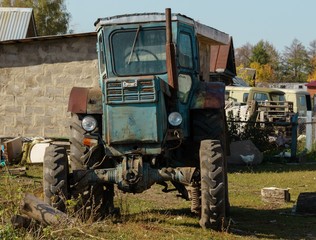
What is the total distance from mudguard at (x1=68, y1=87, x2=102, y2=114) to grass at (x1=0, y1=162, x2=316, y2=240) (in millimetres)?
1287

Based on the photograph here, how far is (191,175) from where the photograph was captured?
30.8ft

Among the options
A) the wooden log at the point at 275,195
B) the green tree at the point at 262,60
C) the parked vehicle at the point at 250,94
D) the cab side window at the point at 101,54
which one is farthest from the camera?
the green tree at the point at 262,60

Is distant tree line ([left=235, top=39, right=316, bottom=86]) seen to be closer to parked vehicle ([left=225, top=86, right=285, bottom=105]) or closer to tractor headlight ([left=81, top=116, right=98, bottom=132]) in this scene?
parked vehicle ([left=225, top=86, right=285, bottom=105])

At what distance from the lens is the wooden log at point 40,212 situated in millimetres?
7973

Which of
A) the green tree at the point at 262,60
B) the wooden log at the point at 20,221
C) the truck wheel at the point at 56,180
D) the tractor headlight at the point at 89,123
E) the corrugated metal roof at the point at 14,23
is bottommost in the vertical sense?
the wooden log at the point at 20,221

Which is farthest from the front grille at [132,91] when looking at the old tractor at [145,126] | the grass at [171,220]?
the grass at [171,220]

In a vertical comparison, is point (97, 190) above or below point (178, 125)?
below

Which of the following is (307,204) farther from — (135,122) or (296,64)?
(296,64)

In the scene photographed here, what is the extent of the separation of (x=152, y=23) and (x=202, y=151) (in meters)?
2.05

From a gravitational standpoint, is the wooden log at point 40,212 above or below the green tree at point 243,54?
below

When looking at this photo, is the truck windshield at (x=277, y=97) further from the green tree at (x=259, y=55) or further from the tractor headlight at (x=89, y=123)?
the green tree at (x=259, y=55)

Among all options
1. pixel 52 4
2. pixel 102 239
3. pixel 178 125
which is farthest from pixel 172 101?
pixel 52 4

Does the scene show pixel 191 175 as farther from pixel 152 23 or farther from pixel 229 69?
pixel 229 69

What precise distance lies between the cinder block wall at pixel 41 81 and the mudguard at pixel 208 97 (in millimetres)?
8613
